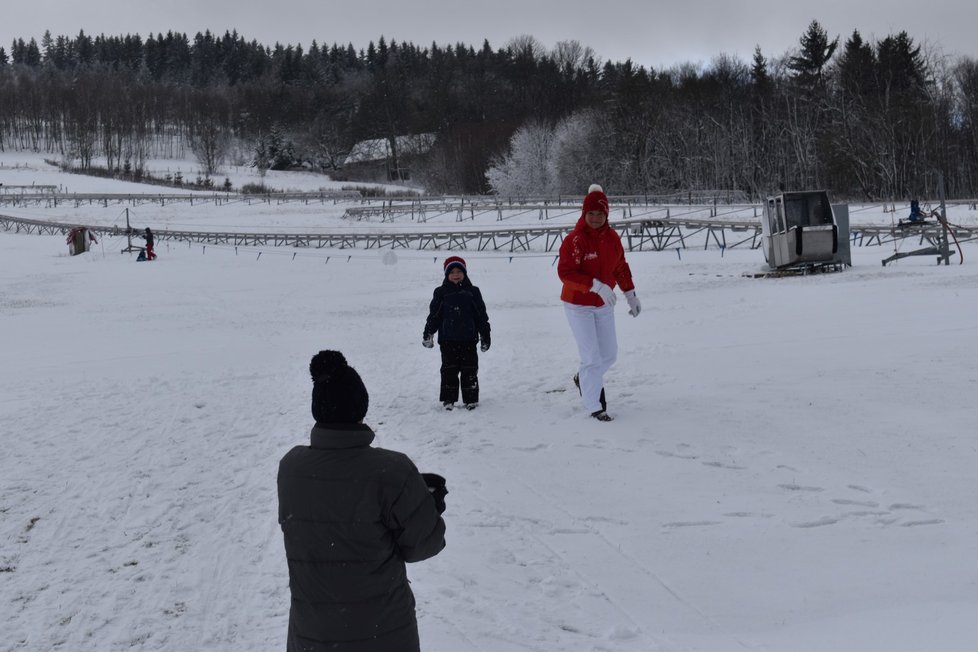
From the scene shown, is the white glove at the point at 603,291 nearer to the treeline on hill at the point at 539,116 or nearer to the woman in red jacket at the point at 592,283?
the woman in red jacket at the point at 592,283

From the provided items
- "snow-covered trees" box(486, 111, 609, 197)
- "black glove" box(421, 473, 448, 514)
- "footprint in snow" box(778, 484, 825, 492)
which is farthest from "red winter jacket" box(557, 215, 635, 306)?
"snow-covered trees" box(486, 111, 609, 197)

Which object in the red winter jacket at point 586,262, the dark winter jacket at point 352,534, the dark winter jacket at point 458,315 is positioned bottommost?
the dark winter jacket at point 352,534

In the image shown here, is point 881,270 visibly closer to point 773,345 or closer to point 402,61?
point 773,345

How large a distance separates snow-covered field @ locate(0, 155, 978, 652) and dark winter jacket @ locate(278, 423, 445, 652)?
55.1 inches

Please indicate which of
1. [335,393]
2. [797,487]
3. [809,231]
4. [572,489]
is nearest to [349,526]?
[335,393]

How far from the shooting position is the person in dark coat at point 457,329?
343 inches

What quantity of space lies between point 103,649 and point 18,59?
219 metres

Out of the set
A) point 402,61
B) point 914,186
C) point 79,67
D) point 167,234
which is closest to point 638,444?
point 167,234

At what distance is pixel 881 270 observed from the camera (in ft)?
67.5

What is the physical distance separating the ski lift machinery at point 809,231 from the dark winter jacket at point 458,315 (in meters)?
14.4

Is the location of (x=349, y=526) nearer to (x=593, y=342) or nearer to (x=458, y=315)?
(x=593, y=342)

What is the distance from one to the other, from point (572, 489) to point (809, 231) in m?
16.8

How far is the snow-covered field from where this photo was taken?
14.2ft

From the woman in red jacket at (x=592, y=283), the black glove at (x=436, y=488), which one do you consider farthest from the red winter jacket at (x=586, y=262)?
the black glove at (x=436, y=488)
